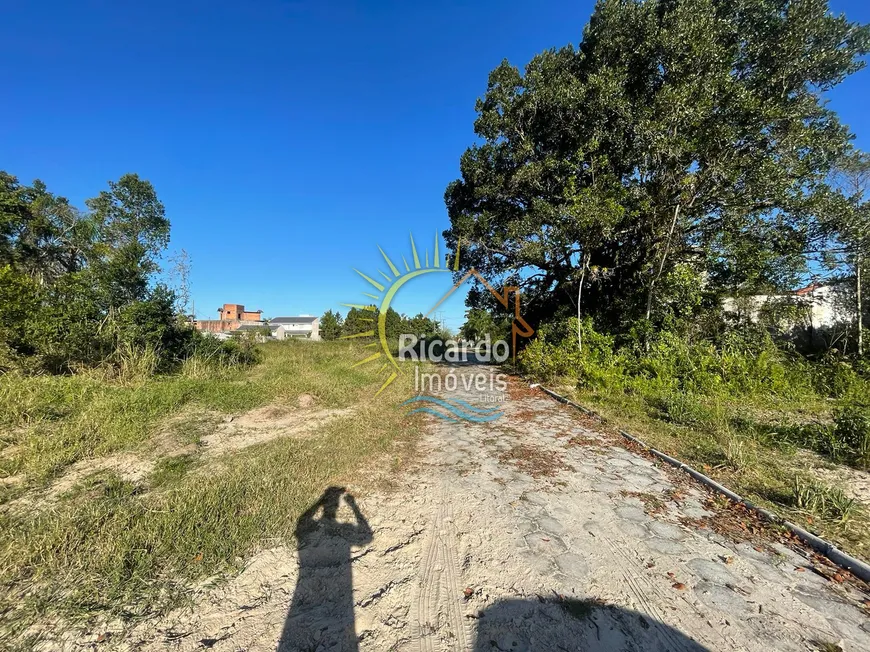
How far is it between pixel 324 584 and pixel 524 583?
1.19 m

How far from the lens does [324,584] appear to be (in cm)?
194

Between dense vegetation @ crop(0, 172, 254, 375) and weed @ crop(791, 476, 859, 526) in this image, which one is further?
dense vegetation @ crop(0, 172, 254, 375)

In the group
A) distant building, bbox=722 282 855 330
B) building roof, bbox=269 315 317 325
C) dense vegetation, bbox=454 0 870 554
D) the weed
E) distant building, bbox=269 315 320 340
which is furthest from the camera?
building roof, bbox=269 315 317 325

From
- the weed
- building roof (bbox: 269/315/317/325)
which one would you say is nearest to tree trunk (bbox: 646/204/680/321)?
the weed

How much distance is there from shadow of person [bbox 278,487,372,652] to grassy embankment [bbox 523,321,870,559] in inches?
129

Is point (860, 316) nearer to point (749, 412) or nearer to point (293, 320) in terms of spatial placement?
point (749, 412)

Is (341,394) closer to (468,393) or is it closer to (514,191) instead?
(468,393)

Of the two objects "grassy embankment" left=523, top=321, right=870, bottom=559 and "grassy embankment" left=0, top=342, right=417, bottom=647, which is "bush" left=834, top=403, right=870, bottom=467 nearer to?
"grassy embankment" left=523, top=321, right=870, bottom=559

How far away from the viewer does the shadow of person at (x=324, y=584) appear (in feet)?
5.21

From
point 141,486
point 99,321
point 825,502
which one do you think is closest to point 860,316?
point 825,502

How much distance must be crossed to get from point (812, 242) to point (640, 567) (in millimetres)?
10071

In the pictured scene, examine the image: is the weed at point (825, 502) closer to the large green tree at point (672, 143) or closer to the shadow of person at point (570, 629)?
the shadow of person at point (570, 629)

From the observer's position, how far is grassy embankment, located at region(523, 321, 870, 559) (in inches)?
110

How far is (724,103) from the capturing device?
694 centimetres
